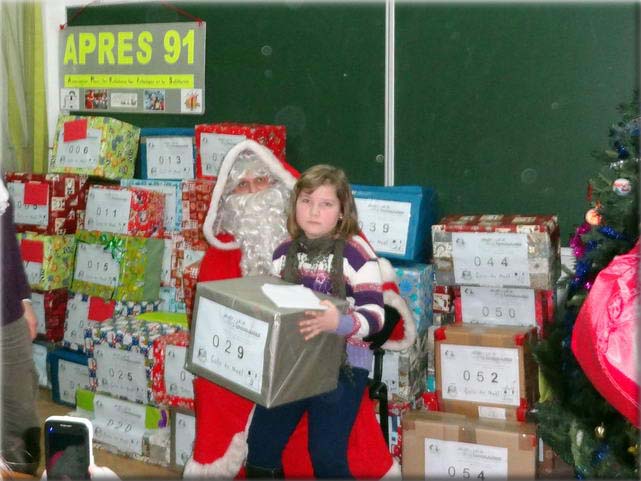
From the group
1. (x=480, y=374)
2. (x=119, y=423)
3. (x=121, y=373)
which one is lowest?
(x=119, y=423)

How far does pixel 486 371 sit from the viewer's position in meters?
2.84

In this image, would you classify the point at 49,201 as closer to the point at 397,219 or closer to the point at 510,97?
the point at 397,219

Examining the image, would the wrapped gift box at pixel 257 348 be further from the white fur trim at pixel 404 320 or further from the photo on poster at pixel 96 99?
the photo on poster at pixel 96 99

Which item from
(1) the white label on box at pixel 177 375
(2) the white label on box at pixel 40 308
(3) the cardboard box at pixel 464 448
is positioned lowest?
(3) the cardboard box at pixel 464 448

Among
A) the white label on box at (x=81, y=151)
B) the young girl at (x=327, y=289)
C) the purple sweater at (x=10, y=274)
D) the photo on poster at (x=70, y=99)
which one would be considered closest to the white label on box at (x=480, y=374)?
the young girl at (x=327, y=289)

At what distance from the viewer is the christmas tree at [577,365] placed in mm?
2252

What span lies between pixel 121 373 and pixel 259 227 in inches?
46.1

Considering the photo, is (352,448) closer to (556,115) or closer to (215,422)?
(215,422)

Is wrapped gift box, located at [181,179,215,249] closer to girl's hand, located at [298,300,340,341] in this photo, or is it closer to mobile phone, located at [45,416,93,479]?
girl's hand, located at [298,300,340,341]

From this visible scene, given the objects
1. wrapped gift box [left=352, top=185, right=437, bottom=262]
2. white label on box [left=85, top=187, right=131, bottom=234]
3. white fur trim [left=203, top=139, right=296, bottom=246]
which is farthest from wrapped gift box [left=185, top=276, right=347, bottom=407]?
white label on box [left=85, top=187, right=131, bottom=234]

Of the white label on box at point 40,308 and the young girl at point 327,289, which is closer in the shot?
the young girl at point 327,289

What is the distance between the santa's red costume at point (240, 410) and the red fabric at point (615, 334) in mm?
725

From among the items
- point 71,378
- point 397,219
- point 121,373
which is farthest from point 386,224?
point 71,378

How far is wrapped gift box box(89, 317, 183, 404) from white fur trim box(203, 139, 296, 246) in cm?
80
